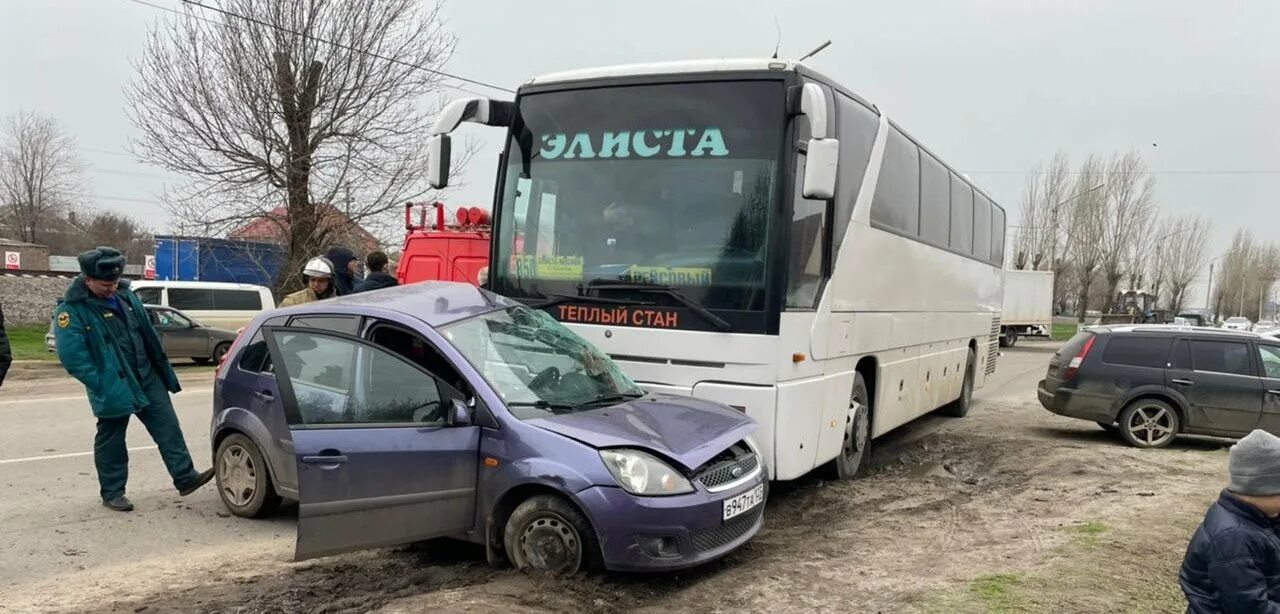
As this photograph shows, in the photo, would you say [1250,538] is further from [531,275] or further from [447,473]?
[531,275]

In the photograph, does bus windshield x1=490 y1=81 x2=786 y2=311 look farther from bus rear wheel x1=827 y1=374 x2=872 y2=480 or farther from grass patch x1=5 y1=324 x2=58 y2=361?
grass patch x1=5 y1=324 x2=58 y2=361

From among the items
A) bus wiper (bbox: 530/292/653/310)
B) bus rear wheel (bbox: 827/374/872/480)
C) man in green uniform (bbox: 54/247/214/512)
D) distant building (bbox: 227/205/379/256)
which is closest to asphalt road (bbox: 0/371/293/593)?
man in green uniform (bbox: 54/247/214/512)

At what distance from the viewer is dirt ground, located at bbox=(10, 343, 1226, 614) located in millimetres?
4250

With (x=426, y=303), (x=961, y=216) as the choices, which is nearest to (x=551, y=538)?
(x=426, y=303)

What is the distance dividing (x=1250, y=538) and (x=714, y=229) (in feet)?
12.5

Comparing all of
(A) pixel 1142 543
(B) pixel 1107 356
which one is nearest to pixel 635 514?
(A) pixel 1142 543

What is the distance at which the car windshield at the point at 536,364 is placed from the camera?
15.4 ft

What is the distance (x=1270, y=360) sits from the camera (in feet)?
32.1

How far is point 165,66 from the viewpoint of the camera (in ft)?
68.0

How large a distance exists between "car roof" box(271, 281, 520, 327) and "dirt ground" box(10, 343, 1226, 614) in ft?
4.90

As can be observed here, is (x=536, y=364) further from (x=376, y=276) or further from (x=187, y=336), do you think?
(x=187, y=336)

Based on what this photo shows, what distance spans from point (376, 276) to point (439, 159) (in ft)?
7.10

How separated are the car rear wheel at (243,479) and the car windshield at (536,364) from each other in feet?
6.90

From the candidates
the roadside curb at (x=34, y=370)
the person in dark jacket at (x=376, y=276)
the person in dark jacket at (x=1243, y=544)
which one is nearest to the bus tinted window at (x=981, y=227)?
the person in dark jacket at (x=376, y=276)
